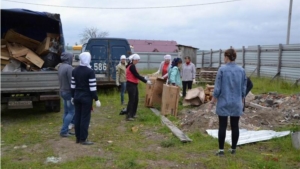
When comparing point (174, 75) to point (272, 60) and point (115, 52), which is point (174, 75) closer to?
point (115, 52)

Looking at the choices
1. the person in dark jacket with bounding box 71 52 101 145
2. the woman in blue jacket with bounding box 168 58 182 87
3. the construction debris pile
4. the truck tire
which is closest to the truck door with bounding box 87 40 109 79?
the construction debris pile

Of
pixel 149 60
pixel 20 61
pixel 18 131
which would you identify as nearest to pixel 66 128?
pixel 18 131

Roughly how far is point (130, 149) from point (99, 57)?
721cm

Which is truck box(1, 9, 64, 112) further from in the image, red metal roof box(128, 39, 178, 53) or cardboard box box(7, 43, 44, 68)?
red metal roof box(128, 39, 178, 53)

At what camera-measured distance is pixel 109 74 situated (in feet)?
40.3

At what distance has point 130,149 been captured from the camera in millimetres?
5559

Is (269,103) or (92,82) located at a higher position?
(92,82)

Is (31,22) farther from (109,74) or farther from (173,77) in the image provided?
(173,77)

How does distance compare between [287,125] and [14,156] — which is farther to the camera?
[287,125]

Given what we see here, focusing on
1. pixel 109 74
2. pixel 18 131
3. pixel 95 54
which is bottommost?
pixel 18 131

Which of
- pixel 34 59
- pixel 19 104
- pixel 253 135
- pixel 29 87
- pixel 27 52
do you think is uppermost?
pixel 27 52

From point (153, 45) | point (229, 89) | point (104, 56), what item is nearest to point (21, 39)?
point (104, 56)

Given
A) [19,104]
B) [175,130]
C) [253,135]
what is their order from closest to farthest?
[253,135], [175,130], [19,104]

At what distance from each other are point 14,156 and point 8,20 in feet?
17.6
